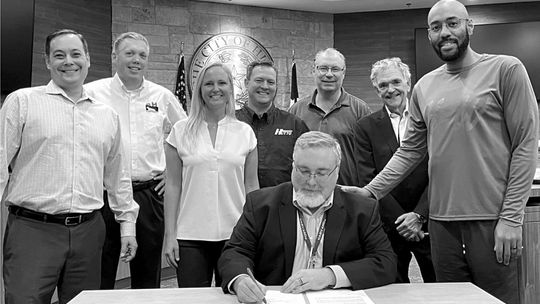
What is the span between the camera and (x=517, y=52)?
703 cm

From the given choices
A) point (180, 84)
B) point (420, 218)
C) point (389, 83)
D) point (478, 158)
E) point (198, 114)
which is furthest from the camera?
point (180, 84)

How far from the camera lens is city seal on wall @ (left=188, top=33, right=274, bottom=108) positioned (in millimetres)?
6742

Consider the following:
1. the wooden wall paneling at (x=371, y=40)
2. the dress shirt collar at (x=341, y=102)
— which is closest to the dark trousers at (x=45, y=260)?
the dress shirt collar at (x=341, y=102)

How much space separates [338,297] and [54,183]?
131 cm

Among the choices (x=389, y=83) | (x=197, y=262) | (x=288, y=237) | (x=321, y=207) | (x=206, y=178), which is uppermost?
(x=389, y=83)

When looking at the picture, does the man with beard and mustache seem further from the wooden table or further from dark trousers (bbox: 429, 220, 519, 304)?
the wooden table

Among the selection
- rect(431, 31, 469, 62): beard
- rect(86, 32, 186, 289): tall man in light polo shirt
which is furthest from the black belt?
rect(431, 31, 469, 62): beard

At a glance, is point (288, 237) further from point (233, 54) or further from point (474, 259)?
A: point (233, 54)

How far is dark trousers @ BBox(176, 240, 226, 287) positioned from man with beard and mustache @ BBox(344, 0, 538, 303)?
0.98 m

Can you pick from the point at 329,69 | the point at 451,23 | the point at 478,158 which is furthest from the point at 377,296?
the point at 329,69

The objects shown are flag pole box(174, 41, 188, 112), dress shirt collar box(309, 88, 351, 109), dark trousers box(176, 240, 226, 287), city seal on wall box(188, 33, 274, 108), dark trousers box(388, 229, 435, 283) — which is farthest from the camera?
city seal on wall box(188, 33, 274, 108)

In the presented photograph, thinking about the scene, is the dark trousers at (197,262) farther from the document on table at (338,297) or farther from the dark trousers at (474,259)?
the dark trousers at (474,259)

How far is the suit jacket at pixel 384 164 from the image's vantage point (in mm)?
2920

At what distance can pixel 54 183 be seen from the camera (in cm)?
234
